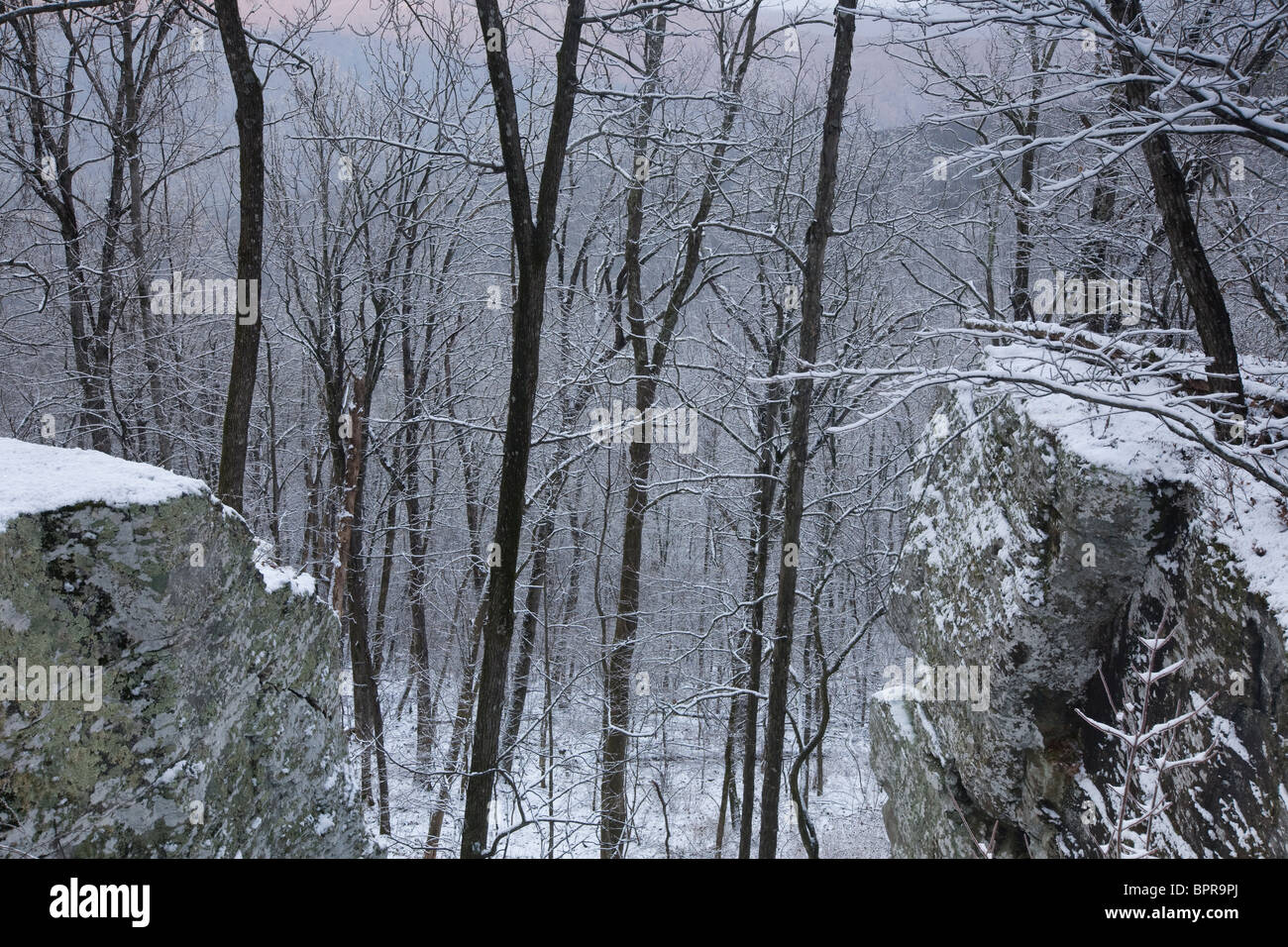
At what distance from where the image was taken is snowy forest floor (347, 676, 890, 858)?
11242mm

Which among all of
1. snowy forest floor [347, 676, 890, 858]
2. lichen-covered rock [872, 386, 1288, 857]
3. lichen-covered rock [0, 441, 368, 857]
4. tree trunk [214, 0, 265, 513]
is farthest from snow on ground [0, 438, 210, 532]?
snowy forest floor [347, 676, 890, 858]

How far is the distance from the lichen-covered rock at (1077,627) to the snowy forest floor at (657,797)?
4.57 meters

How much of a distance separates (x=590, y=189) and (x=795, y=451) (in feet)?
25.3

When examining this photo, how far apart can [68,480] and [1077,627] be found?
6.23m

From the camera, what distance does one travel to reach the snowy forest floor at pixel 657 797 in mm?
11242

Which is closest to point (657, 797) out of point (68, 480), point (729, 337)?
point (729, 337)

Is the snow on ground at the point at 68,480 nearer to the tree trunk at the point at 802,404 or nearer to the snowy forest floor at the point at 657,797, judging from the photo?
the tree trunk at the point at 802,404

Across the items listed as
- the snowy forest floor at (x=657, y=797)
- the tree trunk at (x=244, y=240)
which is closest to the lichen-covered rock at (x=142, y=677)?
the tree trunk at (x=244, y=240)

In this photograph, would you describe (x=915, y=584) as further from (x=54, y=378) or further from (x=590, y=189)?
(x=54, y=378)

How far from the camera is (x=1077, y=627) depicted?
5012 millimetres

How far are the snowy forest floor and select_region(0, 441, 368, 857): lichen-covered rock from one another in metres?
4.89

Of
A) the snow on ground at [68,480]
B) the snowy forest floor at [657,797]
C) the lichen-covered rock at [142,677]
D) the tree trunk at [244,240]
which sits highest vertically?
the tree trunk at [244,240]

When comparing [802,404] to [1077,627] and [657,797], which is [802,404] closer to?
[1077,627]
